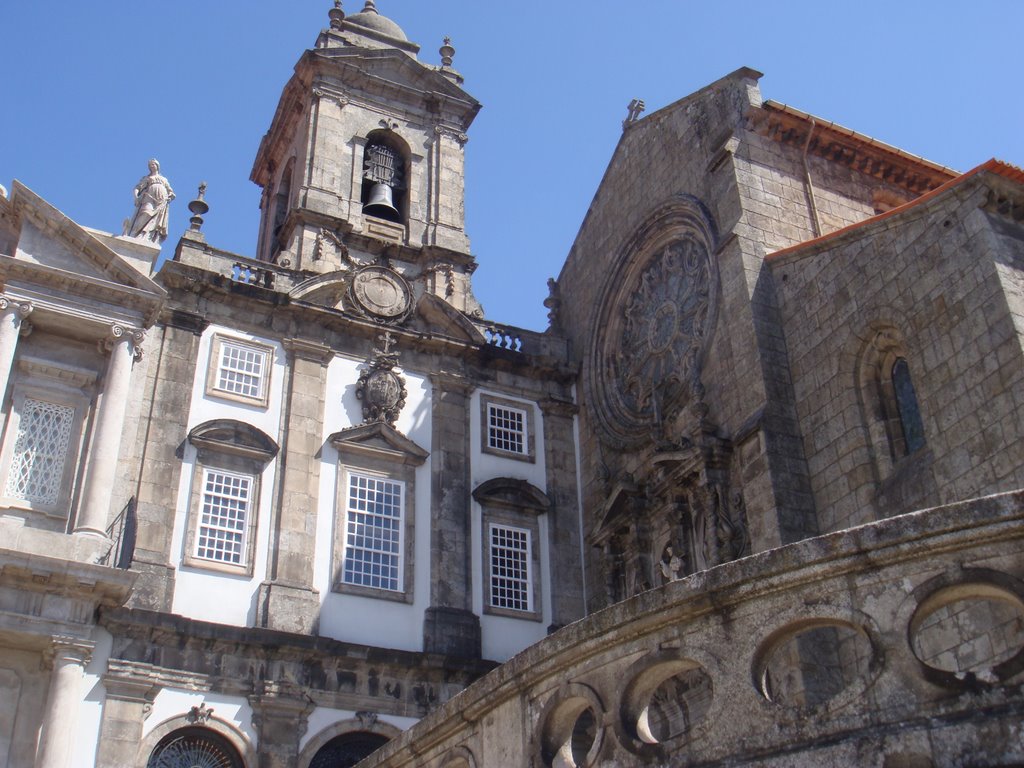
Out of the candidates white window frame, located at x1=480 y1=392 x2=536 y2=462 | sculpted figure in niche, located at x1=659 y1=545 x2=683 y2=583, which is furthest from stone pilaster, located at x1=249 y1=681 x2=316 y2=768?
white window frame, located at x1=480 y1=392 x2=536 y2=462

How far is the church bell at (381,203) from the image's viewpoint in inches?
910

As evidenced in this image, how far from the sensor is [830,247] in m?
15.3

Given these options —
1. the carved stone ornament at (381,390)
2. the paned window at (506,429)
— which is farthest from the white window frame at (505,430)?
the carved stone ornament at (381,390)

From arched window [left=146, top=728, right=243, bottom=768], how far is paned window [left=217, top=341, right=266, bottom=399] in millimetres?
5687

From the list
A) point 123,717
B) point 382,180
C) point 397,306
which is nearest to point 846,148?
point 397,306

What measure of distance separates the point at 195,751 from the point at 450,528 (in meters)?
5.57

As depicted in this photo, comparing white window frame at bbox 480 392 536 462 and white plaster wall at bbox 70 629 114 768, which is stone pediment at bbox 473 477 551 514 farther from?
white plaster wall at bbox 70 629 114 768

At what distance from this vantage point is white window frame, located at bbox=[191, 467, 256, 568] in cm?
1714

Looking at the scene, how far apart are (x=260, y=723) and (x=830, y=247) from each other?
1058 centimetres

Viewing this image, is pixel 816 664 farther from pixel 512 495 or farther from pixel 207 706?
pixel 207 706

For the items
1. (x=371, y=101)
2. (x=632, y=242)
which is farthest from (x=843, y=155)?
(x=371, y=101)

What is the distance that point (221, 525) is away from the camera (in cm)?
1745

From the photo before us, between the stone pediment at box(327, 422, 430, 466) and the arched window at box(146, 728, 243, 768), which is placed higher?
the stone pediment at box(327, 422, 430, 466)

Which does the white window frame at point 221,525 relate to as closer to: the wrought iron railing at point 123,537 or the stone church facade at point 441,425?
the stone church facade at point 441,425
